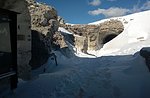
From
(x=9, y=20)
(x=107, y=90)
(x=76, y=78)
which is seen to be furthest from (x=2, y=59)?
(x=76, y=78)

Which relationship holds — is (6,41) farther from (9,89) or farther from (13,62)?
(9,89)

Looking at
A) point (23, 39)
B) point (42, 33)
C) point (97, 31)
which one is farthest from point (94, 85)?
point (97, 31)

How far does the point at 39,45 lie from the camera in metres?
12.9

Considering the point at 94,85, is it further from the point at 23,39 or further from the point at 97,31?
the point at 97,31

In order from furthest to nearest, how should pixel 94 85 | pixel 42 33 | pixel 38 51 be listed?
pixel 42 33
pixel 38 51
pixel 94 85

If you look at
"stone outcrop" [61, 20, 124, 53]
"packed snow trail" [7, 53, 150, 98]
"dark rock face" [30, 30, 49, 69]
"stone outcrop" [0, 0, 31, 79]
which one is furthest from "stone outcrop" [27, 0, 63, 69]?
"stone outcrop" [61, 20, 124, 53]

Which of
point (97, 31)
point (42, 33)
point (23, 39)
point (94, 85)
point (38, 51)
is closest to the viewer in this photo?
point (94, 85)

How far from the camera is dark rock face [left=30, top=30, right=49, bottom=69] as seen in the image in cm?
1241

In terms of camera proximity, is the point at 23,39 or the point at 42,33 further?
the point at 42,33

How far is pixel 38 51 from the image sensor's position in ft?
41.8

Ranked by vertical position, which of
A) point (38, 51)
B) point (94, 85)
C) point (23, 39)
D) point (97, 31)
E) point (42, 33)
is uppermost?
point (97, 31)

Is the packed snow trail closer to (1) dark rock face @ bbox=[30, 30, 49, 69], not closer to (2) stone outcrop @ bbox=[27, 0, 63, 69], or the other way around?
(1) dark rock face @ bbox=[30, 30, 49, 69]

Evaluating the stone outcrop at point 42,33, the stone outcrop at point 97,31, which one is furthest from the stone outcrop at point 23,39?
the stone outcrop at point 97,31

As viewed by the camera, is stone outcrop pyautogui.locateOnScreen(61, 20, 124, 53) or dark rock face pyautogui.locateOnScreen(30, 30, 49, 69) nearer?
dark rock face pyautogui.locateOnScreen(30, 30, 49, 69)
